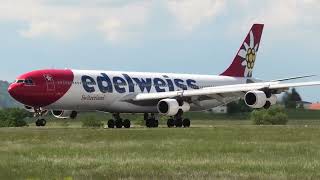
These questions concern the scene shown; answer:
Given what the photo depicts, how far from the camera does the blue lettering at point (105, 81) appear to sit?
56.0m

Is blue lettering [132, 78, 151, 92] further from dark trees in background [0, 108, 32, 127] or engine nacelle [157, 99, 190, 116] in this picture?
dark trees in background [0, 108, 32, 127]

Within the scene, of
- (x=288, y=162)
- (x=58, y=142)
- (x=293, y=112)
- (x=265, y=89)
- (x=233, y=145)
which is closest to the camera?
(x=288, y=162)

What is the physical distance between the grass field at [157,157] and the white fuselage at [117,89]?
14.5m

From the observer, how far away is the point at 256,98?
177ft

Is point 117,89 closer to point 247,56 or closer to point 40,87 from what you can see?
point 40,87

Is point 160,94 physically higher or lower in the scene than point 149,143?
higher

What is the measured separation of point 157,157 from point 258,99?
28132 mm

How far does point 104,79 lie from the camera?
56.5 metres

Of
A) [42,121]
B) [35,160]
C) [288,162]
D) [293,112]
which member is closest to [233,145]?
[288,162]

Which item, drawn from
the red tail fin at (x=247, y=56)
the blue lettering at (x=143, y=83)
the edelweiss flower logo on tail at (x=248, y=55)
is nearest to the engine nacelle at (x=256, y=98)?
the blue lettering at (x=143, y=83)

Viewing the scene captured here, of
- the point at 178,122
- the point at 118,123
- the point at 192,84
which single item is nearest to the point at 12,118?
the point at 118,123

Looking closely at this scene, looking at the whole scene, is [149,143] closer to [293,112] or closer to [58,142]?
[58,142]

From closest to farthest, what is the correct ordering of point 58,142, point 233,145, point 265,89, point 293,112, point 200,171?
point 200,171, point 233,145, point 58,142, point 265,89, point 293,112

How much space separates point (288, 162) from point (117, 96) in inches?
1300
